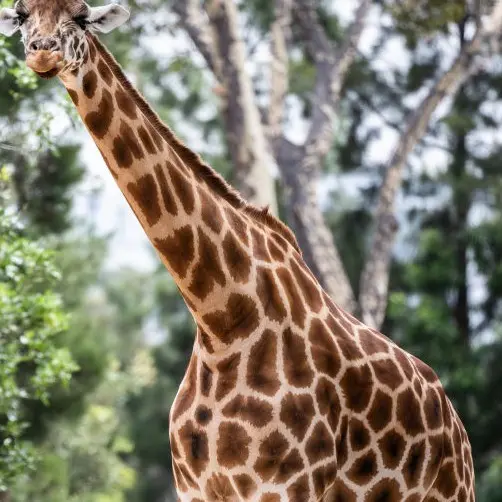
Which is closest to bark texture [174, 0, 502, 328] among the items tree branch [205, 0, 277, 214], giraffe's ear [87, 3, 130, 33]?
tree branch [205, 0, 277, 214]

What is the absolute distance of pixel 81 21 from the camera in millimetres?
3645

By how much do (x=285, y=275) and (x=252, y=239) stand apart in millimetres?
187

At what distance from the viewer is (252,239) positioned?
4.25 m

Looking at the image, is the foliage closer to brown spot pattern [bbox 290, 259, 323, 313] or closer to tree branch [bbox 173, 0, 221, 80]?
brown spot pattern [bbox 290, 259, 323, 313]

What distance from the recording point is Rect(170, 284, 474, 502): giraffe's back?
3943mm

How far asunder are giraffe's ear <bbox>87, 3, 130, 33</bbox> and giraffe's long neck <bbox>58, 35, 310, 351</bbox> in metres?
0.13

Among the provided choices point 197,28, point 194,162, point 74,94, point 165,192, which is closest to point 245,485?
point 165,192

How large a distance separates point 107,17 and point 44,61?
34 cm

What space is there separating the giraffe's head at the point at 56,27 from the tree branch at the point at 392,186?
23.6ft

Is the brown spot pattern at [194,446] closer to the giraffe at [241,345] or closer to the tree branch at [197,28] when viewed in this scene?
the giraffe at [241,345]

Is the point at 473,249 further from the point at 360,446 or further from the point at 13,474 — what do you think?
the point at 360,446

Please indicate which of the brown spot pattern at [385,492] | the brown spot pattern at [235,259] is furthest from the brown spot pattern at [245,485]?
the brown spot pattern at [235,259]

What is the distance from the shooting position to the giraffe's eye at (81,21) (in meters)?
3.62

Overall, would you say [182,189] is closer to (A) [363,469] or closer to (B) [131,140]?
(B) [131,140]
